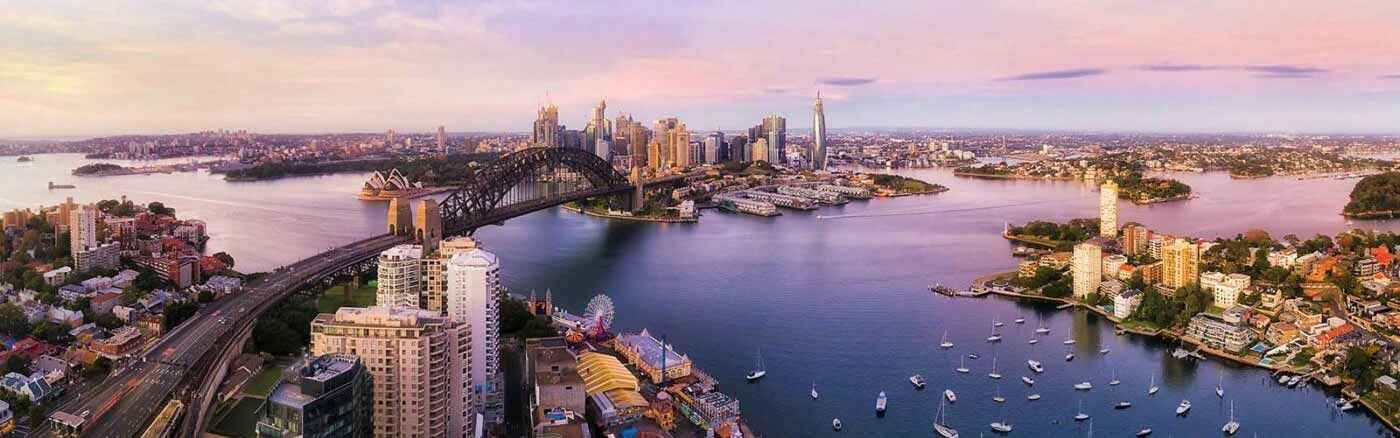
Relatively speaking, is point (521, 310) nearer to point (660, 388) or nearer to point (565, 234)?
point (660, 388)

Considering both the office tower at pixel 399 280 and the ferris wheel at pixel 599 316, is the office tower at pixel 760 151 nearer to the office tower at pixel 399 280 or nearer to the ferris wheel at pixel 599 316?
the ferris wheel at pixel 599 316

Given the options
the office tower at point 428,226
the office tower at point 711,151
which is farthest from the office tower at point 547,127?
the office tower at point 428,226

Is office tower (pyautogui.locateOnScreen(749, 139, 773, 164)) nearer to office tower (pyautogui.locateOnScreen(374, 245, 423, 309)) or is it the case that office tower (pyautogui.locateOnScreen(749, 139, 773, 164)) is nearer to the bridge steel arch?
the bridge steel arch

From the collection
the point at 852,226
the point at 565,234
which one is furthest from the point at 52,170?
the point at 852,226

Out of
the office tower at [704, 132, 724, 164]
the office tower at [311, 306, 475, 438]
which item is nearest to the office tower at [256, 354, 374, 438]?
the office tower at [311, 306, 475, 438]

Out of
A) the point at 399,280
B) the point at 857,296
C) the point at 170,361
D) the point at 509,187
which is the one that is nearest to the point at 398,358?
the point at 399,280

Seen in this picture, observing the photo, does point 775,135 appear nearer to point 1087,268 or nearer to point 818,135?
point 818,135
